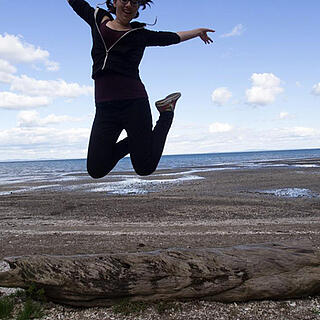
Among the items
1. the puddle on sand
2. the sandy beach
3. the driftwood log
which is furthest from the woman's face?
the puddle on sand

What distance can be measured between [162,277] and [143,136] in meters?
2.75

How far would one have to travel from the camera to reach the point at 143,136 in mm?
4406

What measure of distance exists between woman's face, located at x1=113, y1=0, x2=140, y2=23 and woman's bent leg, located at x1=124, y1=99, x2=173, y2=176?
37.7 inches

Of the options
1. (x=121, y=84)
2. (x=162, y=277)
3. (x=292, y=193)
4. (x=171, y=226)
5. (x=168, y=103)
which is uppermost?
(x=121, y=84)

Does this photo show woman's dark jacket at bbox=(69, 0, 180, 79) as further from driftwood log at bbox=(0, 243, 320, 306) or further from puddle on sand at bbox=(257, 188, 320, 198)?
puddle on sand at bbox=(257, 188, 320, 198)

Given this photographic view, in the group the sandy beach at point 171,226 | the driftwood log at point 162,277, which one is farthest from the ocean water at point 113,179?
the driftwood log at point 162,277

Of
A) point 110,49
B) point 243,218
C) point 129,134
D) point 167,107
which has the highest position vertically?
point 110,49

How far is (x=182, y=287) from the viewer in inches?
236

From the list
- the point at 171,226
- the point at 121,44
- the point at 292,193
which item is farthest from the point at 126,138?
the point at 292,193

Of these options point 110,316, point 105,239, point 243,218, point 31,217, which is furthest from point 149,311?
point 31,217

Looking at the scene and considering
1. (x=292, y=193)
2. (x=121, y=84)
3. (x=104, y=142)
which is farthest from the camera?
(x=292, y=193)

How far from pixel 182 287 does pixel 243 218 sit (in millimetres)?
10004

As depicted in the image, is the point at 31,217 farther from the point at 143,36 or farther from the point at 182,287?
the point at 143,36

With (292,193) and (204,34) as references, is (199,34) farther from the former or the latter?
(292,193)
